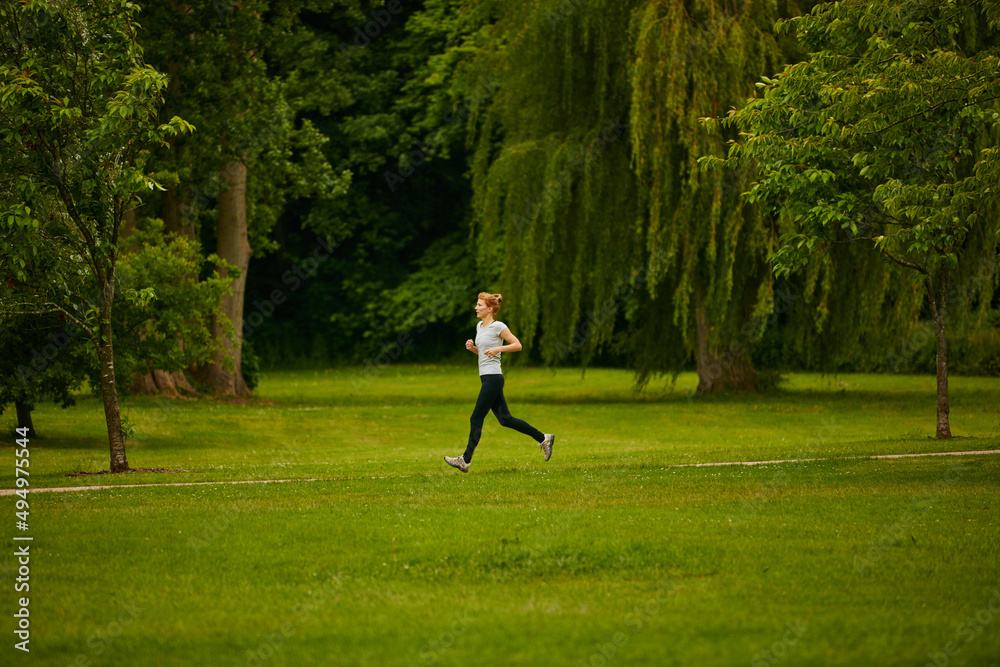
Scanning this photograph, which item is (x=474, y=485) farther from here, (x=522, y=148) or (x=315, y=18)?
(x=315, y=18)

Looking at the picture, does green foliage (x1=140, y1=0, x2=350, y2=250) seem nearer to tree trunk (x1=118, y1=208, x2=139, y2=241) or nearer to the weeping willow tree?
tree trunk (x1=118, y1=208, x2=139, y2=241)

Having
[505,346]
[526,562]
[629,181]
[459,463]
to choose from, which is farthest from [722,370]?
[526,562]

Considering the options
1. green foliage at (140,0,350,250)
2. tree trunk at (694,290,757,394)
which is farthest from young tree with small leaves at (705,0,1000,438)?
tree trunk at (694,290,757,394)

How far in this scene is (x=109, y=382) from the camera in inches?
564

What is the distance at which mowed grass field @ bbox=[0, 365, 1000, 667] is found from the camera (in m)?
6.27

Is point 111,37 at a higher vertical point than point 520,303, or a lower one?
higher

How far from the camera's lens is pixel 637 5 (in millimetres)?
26594

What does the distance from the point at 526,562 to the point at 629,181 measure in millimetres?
19426

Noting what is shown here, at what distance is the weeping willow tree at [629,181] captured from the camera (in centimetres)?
2495

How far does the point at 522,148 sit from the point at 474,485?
51.2 feet

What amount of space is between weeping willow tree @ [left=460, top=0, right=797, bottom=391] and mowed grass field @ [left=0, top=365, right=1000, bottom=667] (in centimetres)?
941

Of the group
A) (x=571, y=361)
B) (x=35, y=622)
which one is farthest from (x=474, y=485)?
(x=571, y=361)

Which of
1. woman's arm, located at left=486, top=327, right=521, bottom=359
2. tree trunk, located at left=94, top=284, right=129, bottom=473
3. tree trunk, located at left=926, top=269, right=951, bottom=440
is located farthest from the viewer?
tree trunk, located at left=926, top=269, right=951, bottom=440

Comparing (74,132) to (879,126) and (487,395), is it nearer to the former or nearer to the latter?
(487,395)
